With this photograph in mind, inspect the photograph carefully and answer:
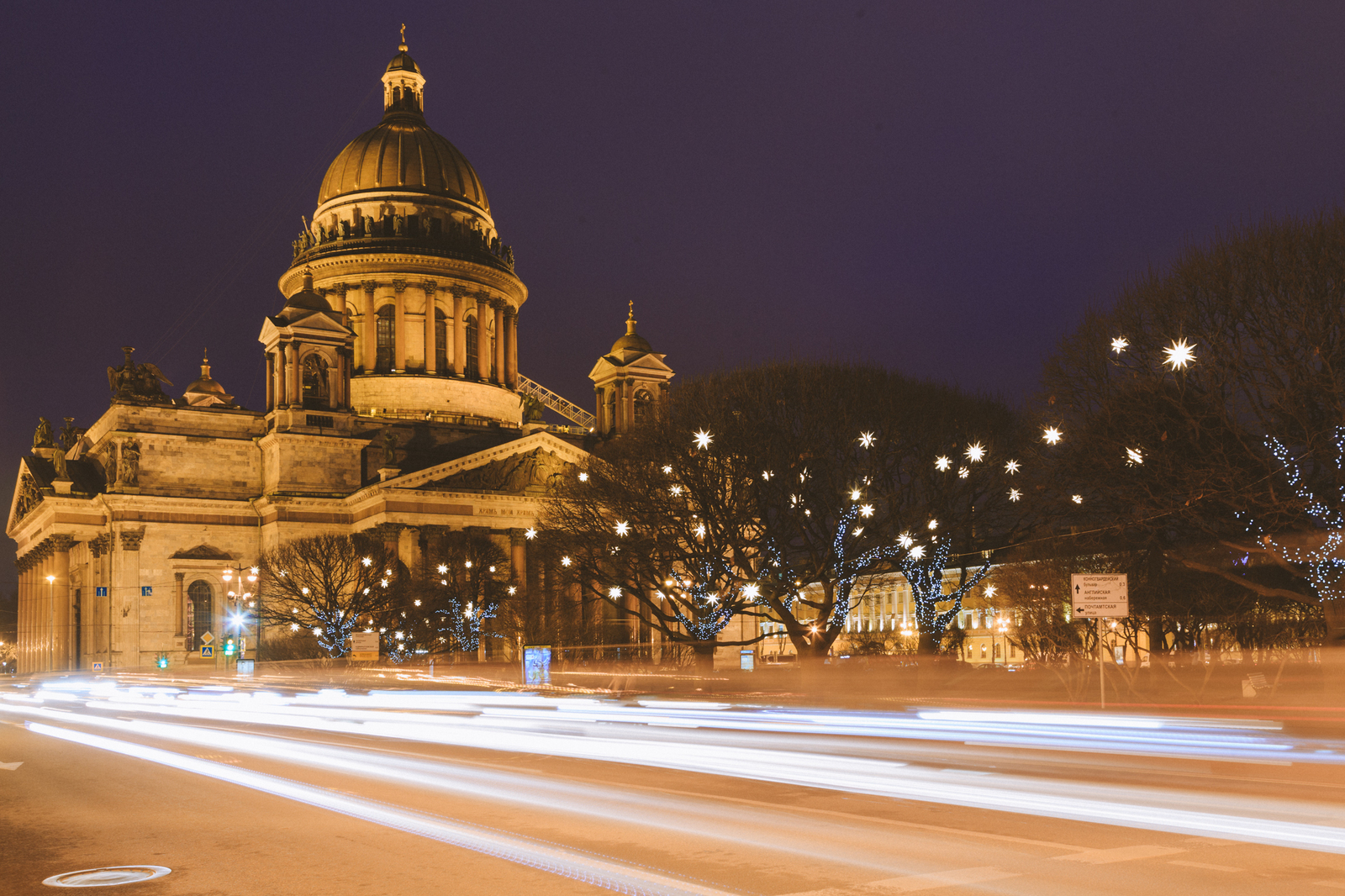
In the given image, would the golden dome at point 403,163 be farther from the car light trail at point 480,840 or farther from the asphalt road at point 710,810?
the car light trail at point 480,840

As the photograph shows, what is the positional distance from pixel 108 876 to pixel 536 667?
2884 cm

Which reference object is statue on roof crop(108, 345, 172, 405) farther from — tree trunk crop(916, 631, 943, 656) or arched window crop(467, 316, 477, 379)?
tree trunk crop(916, 631, 943, 656)

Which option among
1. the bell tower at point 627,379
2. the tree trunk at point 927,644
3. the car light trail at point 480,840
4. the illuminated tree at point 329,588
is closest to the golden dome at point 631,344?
the bell tower at point 627,379

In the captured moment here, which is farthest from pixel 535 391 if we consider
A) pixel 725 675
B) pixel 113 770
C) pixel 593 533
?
pixel 113 770

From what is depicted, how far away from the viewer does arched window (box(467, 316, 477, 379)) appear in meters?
97.9

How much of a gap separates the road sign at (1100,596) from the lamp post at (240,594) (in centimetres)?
5341

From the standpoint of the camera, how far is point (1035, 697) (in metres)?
32.5

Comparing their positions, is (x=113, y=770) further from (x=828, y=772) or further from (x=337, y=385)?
(x=337, y=385)

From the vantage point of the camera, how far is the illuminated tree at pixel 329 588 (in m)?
67.2

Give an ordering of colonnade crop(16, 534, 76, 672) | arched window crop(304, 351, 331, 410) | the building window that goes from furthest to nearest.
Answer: the building window, colonnade crop(16, 534, 76, 672), arched window crop(304, 351, 331, 410)

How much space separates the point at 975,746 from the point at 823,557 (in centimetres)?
2586

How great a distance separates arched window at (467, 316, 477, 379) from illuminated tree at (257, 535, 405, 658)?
27.2 meters

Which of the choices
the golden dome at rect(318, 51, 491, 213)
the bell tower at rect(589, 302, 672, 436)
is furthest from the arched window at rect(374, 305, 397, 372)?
the bell tower at rect(589, 302, 672, 436)

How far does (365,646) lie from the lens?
175ft
